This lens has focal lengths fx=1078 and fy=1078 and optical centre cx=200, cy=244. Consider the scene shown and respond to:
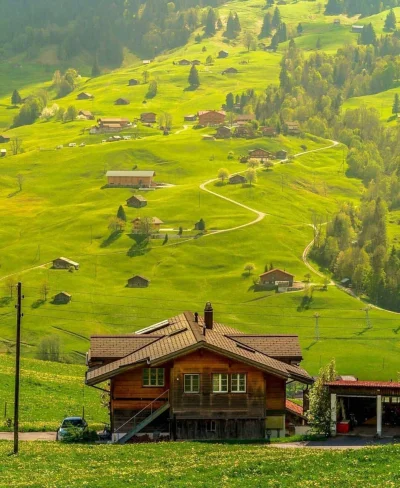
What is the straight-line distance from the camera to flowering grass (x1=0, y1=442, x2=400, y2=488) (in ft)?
120

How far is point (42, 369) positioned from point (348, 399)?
154ft

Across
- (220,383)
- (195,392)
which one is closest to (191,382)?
(195,392)

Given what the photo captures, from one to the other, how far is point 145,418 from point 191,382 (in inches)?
124

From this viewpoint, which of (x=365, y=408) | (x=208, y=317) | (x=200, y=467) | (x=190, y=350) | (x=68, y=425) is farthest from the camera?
(x=208, y=317)

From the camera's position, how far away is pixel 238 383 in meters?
57.4

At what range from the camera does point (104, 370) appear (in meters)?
Answer: 58.3

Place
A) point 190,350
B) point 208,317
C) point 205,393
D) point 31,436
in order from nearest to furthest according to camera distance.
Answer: point 190,350 < point 205,393 < point 31,436 < point 208,317

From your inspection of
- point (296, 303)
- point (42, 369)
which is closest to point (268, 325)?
point (296, 303)

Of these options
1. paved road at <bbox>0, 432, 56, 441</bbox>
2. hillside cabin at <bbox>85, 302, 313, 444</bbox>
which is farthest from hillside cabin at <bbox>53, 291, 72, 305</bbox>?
A: hillside cabin at <bbox>85, 302, 313, 444</bbox>

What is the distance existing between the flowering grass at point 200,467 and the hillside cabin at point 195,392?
9097 mm

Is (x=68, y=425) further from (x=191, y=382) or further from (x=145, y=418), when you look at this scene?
(x=191, y=382)

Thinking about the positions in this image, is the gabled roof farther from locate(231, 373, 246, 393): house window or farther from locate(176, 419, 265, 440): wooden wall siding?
locate(176, 419, 265, 440): wooden wall siding

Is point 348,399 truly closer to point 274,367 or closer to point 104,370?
point 274,367

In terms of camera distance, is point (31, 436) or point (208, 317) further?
point (208, 317)
